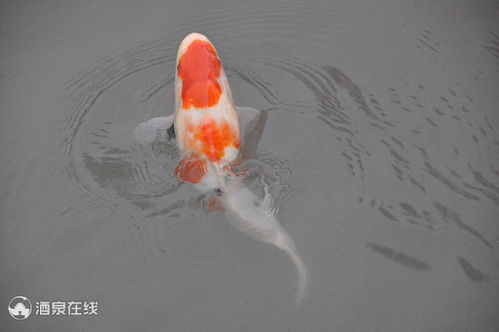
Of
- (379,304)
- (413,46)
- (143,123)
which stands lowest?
(379,304)

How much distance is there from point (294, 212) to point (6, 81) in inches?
153

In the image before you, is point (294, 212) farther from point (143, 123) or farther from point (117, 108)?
point (117, 108)

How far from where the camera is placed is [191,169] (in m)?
5.01

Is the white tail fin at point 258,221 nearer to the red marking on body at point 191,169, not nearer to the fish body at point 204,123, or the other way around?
the fish body at point 204,123

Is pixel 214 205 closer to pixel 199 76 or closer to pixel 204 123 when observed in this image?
pixel 204 123

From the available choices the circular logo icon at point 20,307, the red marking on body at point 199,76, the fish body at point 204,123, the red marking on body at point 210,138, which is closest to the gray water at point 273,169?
the circular logo icon at point 20,307

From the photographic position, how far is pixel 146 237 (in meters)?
4.75

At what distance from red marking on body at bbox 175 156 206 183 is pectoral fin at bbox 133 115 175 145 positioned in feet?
1.42

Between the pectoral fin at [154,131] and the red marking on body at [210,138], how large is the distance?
1.31 ft

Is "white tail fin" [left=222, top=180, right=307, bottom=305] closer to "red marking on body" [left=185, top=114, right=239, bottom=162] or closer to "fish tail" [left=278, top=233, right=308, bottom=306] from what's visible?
"fish tail" [left=278, top=233, right=308, bottom=306]

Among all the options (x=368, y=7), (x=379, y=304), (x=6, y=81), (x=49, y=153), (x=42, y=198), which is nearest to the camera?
(x=379, y=304)

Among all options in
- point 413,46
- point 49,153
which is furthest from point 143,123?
point 413,46

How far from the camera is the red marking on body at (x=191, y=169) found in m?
4.96

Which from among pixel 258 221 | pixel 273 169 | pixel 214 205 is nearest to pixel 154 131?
pixel 214 205
